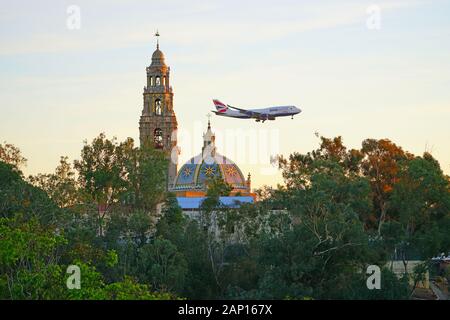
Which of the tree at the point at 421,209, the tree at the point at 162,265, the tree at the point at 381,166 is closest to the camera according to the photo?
the tree at the point at 162,265

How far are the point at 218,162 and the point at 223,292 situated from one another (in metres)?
62.9

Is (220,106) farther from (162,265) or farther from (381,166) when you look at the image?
(162,265)

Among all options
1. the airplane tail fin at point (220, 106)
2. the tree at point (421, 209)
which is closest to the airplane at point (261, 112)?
the airplane tail fin at point (220, 106)

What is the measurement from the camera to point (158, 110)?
527 feet

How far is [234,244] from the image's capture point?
105562mm

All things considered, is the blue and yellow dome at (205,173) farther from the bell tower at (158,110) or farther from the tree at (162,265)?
the tree at (162,265)

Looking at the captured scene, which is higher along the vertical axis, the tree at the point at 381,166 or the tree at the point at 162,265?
the tree at the point at 381,166

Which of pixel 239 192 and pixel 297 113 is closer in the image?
pixel 297 113

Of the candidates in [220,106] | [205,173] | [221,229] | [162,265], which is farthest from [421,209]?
[205,173]

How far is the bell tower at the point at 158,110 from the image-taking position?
15938 cm
